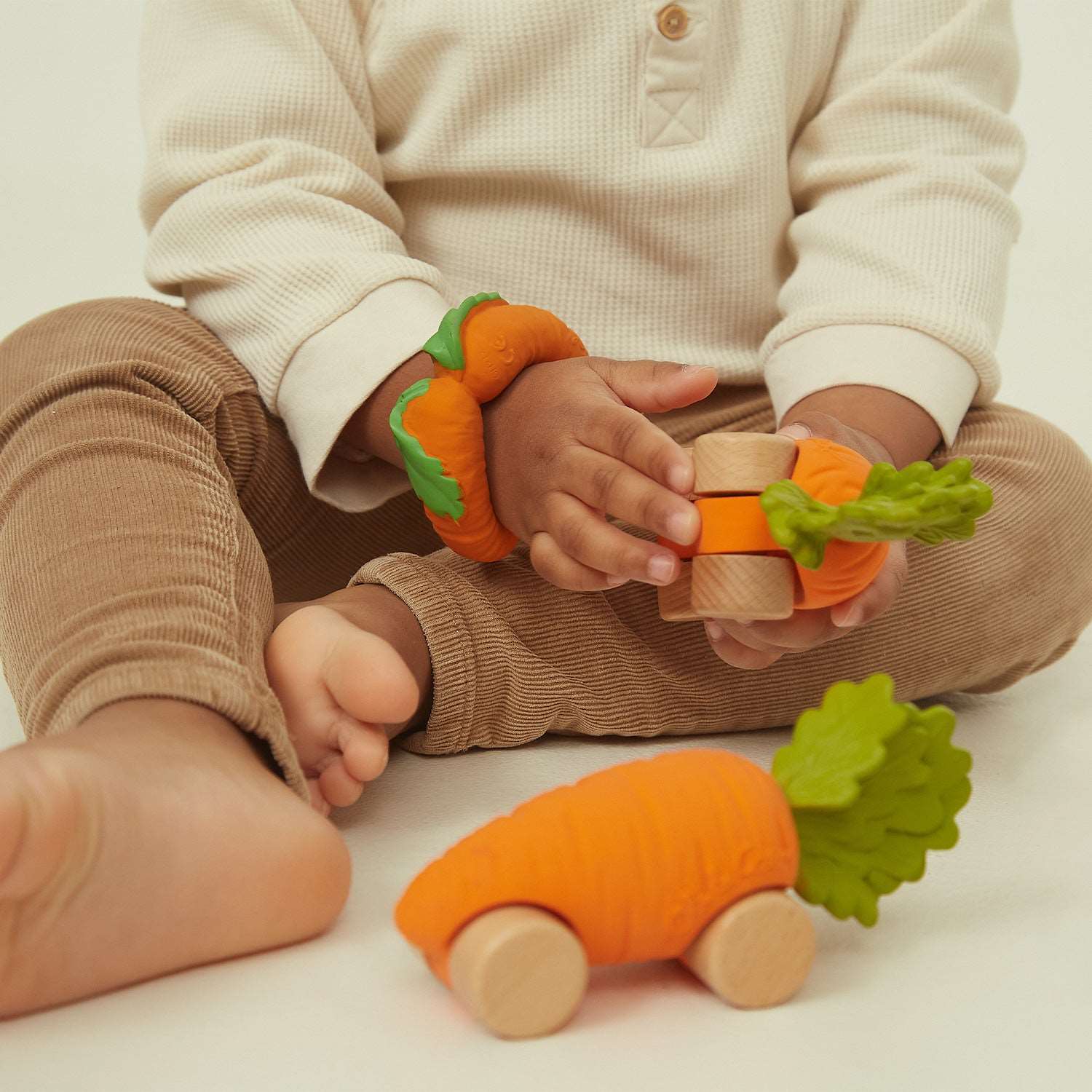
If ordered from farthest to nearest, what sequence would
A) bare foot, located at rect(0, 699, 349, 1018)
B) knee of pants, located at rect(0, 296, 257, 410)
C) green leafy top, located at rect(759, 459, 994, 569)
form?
1. knee of pants, located at rect(0, 296, 257, 410)
2. green leafy top, located at rect(759, 459, 994, 569)
3. bare foot, located at rect(0, 699, 349, 1018)

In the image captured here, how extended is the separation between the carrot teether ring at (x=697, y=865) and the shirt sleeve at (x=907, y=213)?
41 cm

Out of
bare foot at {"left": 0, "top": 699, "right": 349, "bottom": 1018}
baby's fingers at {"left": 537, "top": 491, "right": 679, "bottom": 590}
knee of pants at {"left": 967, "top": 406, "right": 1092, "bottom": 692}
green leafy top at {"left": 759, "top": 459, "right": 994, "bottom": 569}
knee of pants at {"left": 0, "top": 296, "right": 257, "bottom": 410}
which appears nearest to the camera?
bare foot at {"left": 0, "top": 699, "right": 349, "bottom": 1018}

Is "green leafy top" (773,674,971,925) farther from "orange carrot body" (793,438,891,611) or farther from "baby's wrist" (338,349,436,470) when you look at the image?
"baby's wrist" (338,349,436,470)

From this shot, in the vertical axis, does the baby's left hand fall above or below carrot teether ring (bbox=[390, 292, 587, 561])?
below

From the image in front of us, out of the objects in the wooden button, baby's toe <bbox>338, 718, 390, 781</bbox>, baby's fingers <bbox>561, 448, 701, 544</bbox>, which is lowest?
baby's toe <bbox>338, 718, 390, 781</bbox>

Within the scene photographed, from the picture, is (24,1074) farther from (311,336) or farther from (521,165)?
(521,165)

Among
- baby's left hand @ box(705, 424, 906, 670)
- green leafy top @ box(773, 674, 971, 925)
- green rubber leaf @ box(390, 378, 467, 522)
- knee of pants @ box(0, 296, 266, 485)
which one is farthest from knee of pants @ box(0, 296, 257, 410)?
green leafy top @ box(773, 674, 971, 925)

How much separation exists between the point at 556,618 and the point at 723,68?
0.44m

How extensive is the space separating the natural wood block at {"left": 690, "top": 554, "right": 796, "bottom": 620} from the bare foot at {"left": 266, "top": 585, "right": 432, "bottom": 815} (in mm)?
148

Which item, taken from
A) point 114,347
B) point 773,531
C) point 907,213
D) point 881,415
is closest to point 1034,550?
point 881,415

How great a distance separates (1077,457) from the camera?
0.94 metres

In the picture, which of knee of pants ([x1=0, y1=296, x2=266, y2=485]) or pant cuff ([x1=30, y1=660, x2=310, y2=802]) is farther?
knee of pants ([x1=0, y1=296, x2=266, y2=485])

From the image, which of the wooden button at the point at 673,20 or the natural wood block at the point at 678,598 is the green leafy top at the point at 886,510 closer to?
the natural wood block at the point at 678,598

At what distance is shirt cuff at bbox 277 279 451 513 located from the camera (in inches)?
32.5
